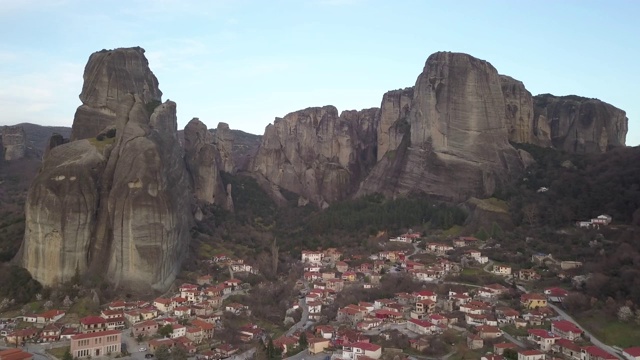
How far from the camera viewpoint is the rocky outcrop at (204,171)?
70562 millimetres

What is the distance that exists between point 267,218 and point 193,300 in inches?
1302

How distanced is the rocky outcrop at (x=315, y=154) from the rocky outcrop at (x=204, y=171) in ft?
49.4

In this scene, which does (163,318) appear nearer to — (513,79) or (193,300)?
(193,300)

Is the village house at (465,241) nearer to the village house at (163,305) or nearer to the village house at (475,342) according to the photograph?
the village house at (475,342)

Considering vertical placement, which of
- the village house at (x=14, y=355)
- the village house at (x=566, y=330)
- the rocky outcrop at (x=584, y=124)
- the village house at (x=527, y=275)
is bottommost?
the village house at (x=14, y=355)

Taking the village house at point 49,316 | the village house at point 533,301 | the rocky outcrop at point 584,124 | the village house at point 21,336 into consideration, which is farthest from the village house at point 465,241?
the village house at point 21,336

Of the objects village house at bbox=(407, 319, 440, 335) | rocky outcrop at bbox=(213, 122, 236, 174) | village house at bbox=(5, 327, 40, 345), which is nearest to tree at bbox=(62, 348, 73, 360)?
village house at bbox=(5, 327, 40, 345)

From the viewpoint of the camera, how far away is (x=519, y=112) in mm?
74000

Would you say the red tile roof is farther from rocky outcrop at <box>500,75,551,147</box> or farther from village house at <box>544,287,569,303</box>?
rocky outcrop at <box>500,75,551,147</box>

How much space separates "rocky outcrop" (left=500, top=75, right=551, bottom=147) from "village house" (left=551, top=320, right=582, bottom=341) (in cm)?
4102

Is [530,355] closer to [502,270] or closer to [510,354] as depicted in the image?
[510,354]

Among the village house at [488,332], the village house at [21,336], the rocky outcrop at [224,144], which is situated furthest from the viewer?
the rocky outcrop at [224,144]

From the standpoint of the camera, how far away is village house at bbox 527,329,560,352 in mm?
32906

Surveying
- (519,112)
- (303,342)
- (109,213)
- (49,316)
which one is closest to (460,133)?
(519,112)
